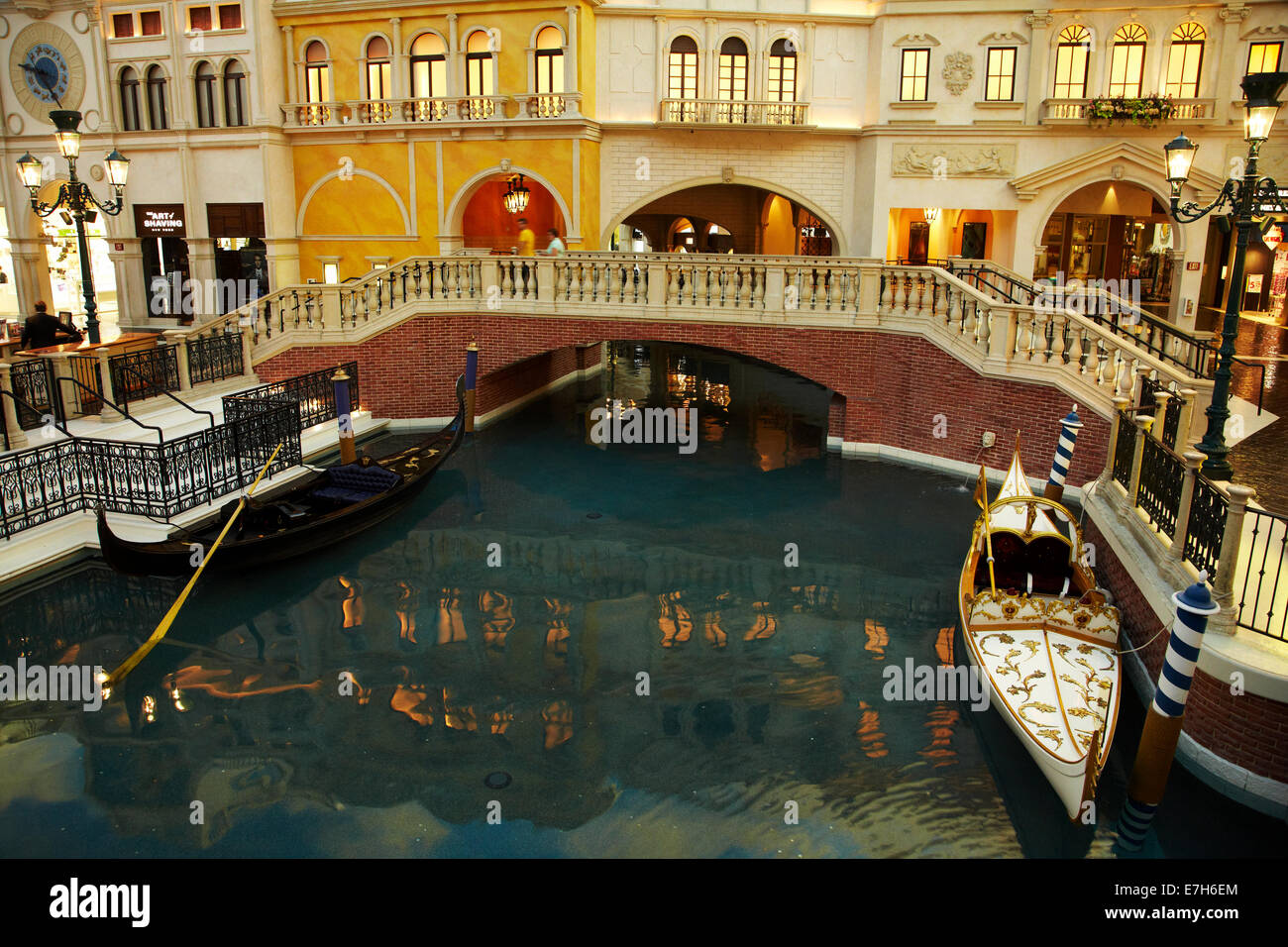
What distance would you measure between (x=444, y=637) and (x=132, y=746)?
3030mm

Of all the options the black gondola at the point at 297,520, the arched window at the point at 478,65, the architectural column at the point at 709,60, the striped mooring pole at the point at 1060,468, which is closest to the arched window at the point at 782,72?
the architectural column at the point at 709,60

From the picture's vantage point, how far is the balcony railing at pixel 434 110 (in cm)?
2072

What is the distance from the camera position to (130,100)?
78.8 feet

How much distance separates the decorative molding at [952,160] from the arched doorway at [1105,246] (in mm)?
3402

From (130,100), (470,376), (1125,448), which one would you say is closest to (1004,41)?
(1125,448)

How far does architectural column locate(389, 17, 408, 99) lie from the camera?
21359 millimetres

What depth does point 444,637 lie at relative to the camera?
32.0 ft

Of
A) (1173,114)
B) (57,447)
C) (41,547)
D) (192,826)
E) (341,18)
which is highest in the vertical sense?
(341,18)

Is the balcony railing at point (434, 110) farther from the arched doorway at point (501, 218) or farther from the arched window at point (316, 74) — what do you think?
the arched doorway at point (501, 218)

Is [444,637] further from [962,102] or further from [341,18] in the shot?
[341,18]

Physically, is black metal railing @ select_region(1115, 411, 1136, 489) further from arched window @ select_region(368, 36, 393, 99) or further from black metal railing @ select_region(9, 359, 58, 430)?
arched window @ select_region(368, 36, 393, 99)

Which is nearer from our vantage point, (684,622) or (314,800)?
(314,800)

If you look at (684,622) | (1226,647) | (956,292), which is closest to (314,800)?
(684,622)

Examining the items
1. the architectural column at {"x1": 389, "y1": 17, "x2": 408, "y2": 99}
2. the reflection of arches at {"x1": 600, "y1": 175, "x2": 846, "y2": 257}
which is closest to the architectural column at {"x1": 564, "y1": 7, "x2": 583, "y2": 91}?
the reflection of arches at {"x1": 600, "y1": 175, "x2": 846, "y2": 257}
